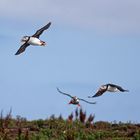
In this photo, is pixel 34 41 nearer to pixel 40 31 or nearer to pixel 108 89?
pixel 40 31

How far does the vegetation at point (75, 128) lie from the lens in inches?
612

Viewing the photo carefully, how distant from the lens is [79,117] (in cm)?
1852

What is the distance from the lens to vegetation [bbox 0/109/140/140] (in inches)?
612

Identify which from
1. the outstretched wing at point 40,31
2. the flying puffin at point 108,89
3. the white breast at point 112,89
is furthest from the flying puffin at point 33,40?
the white breast at point 112,89

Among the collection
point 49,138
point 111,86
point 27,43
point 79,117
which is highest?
point 27,43

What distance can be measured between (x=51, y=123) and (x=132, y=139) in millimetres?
3611

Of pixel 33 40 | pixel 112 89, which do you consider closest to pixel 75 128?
pixel 112 89

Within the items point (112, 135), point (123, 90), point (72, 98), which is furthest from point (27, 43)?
point (112, 135)

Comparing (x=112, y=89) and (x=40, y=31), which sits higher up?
(x=40, y=31)

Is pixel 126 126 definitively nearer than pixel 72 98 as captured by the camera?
Yes

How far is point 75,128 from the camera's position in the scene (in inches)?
654

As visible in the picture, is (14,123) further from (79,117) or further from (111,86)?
(111,86)

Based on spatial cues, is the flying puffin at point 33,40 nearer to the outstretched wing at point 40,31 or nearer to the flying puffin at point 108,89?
the outstretched wing at point 40,31

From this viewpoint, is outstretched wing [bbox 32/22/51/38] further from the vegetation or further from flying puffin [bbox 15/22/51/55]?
the vegetation
